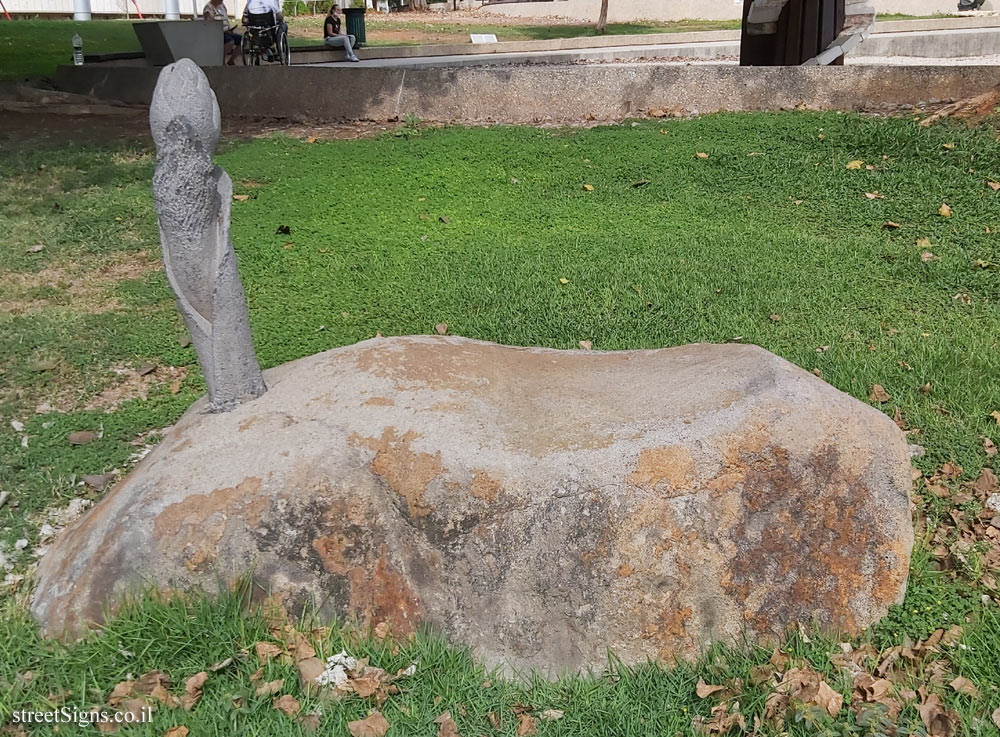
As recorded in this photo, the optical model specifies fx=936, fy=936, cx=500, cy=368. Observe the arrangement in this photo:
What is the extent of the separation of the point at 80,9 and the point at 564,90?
76.8 feet

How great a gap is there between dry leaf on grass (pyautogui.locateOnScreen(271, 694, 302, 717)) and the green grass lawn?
0.03 m

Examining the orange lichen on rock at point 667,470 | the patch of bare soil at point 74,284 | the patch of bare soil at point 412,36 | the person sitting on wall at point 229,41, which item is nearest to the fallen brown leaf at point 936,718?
the orange lichen on rock at point 667,470

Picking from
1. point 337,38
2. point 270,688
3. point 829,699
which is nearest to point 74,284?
point 270,688

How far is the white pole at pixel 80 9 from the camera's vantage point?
2723 centimetres

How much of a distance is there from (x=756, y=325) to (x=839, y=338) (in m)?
0.46

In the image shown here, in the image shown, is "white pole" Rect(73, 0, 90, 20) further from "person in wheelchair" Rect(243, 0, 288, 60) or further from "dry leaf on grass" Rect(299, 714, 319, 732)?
"dry leaf on grass" Rect(299, 714, 319, 732)

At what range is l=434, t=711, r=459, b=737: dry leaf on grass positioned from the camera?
2889 mm

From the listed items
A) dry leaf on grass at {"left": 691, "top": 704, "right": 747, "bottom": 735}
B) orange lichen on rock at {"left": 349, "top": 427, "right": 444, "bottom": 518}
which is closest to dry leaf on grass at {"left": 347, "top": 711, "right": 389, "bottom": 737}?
orange lichen on rock at {"left": 349, "top": 427, "right": 444, "bottom": 518}

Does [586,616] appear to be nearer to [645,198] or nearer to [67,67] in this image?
[645,198]

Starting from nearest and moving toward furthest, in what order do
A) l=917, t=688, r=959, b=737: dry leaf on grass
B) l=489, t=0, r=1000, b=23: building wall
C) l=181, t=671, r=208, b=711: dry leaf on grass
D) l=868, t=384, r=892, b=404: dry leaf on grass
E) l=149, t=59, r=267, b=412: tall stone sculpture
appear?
l=917, t=688, r=959, b=737: dry leaf on grass < l=181, t=671, r=208, b=711: dry leaf on grass < l=149, t=59, r=267, b=412: tall stone sculpture < l=868, t=384, r=892, b=404: dry leaf on grass < l=489, t=0, r=1000, b=23: building wall

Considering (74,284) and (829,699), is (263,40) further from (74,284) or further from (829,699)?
(829,699)

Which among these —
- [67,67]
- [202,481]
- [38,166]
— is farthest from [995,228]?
[67,67]

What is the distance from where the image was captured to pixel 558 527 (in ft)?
9.96

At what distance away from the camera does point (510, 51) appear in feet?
64.0
